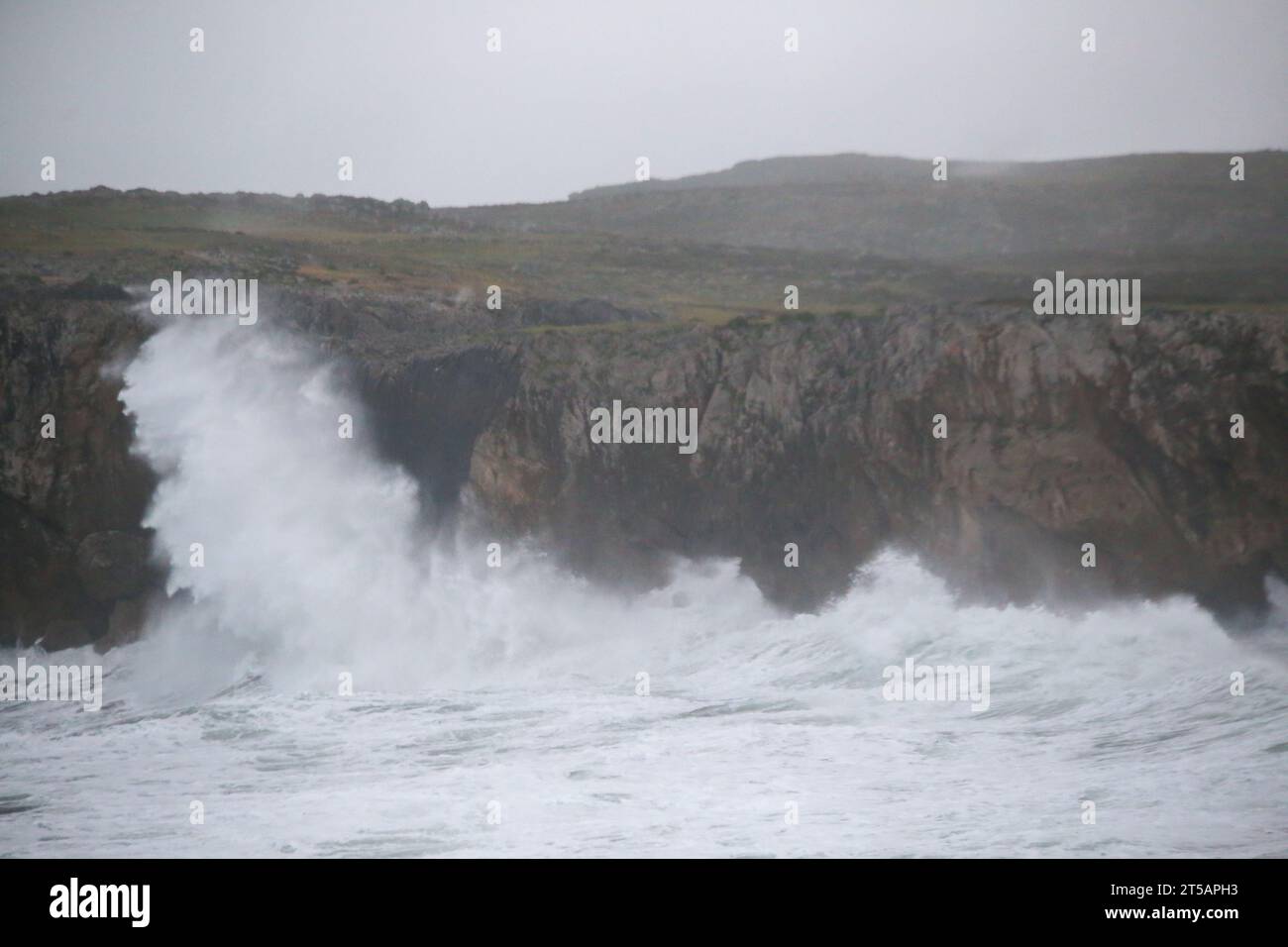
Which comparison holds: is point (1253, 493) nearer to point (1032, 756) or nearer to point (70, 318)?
point (1032, 756)

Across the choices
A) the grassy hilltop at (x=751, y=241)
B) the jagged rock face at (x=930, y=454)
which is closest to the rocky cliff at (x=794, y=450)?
the jagged rock face at (x=930, y=454)

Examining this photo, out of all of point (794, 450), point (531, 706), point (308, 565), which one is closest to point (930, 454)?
point (794, 450)

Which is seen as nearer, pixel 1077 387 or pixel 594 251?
pixel 1077 387

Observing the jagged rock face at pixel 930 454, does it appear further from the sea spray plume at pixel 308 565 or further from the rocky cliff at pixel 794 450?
the sea spray plume at pixel 308 565

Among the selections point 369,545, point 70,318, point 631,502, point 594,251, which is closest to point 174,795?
point 369,545

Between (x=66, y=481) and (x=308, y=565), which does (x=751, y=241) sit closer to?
(x=308, y=565)

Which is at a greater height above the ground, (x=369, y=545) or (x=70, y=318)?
(x=70, y=318)
